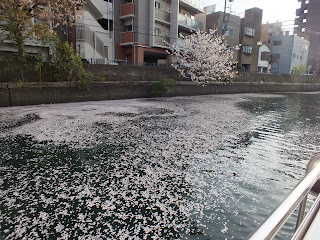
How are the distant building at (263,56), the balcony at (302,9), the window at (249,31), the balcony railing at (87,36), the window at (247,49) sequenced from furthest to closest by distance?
the balcony at (302,9) < the distant building at (263,56) < the window at (249,31) < the window at (247,49) < the balcony railing at (87,36)

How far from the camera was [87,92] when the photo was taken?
30.9ft

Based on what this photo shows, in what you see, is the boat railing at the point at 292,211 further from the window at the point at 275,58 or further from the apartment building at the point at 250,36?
the window at the point at 275,58

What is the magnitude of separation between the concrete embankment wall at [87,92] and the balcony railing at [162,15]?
661 centimetres

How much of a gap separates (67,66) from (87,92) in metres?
1.39

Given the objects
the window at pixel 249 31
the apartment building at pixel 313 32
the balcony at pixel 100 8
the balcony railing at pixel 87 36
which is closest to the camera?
the balcony railing at pixel 87 36

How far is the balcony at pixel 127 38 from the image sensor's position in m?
15.2

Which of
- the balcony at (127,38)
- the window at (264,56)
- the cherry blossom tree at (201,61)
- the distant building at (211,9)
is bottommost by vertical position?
the cherry blossom tree at (201,61)

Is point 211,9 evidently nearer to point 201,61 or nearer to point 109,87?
point 201,61

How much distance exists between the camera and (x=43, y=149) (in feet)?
12.0

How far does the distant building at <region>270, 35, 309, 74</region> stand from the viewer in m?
33.1

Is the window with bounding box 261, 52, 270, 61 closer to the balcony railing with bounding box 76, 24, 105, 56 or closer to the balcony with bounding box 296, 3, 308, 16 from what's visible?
the balcony railing with bounding box 76, 24, 105, 56

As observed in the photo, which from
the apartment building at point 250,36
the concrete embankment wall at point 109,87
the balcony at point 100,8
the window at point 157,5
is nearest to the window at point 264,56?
the apartment building at point 250,36

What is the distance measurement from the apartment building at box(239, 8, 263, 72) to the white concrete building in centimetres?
1749

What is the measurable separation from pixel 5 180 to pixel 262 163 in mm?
3599
